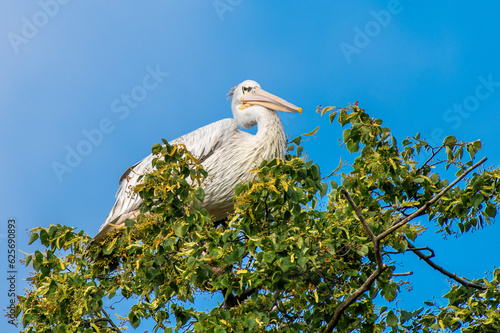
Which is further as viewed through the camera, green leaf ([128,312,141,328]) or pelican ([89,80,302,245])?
pelican ([89,80,302,245])

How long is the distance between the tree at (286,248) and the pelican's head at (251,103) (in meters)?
2.77

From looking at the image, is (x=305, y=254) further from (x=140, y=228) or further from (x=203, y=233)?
(x=140, y=228)

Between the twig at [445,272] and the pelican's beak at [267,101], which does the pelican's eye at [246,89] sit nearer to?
the pelican's beak at [267,101]

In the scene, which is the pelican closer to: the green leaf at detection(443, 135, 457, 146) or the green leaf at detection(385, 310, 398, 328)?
the green leaf at detection(443, 135, 457, 146)

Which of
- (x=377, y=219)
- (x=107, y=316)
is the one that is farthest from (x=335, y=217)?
(x=107, y=316)

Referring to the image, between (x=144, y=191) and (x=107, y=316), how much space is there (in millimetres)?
1242

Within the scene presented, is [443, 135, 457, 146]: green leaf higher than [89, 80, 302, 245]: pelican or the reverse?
the reverse

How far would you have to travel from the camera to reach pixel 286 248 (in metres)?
4.30

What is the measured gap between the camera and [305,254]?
13.8 ft

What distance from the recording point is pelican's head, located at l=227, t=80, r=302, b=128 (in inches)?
311

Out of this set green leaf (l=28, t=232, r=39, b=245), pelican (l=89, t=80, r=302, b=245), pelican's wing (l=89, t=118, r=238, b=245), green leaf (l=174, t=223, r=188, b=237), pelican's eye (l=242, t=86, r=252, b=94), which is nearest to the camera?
green leaf (l=174, t=223, r=188, b=237)

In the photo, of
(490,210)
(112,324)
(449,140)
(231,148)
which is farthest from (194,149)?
(490,210)

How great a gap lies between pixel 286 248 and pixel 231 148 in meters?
3.40

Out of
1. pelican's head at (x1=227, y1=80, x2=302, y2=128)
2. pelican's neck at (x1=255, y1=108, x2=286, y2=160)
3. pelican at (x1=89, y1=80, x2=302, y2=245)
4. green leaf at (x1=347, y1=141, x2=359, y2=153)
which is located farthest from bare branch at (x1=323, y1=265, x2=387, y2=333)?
pelican's head at (x1=227, y1=80, x2=302, y2=128)
